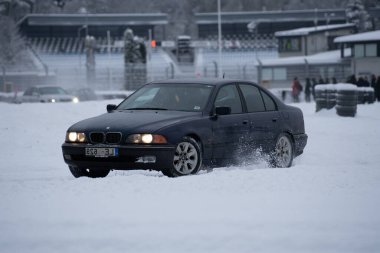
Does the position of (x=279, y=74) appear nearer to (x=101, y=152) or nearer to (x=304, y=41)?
(x=304, y=41)

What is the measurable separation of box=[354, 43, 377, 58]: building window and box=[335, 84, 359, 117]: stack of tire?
103 feet

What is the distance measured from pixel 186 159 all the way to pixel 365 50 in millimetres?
48611

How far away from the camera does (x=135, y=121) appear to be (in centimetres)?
990

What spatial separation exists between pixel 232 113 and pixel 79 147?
2.21 m

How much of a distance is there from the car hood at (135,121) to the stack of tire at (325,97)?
1759 centimetres

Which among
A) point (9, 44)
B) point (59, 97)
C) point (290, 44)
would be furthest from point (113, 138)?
point (9, 44)

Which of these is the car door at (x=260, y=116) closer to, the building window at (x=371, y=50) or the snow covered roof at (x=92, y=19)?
the building window at (x=371, y=50)

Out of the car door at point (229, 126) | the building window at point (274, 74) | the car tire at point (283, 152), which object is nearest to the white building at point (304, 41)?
the building window at point (274, 74)

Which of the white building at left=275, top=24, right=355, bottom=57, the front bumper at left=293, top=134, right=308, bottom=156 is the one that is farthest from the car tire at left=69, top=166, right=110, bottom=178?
the white building at left=275, top=24, right=355, bottom=57

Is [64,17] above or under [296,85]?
above

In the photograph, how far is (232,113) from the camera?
10922 mm

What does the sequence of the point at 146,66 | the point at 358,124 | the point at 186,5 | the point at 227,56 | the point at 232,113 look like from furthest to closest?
the point at 186,5 → the point at 227,56 → the point at 146,66 → the point at 358,124 → the point at 232,113

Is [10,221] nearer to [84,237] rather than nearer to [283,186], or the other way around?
[84,237]

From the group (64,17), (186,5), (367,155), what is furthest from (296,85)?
(186,5)
